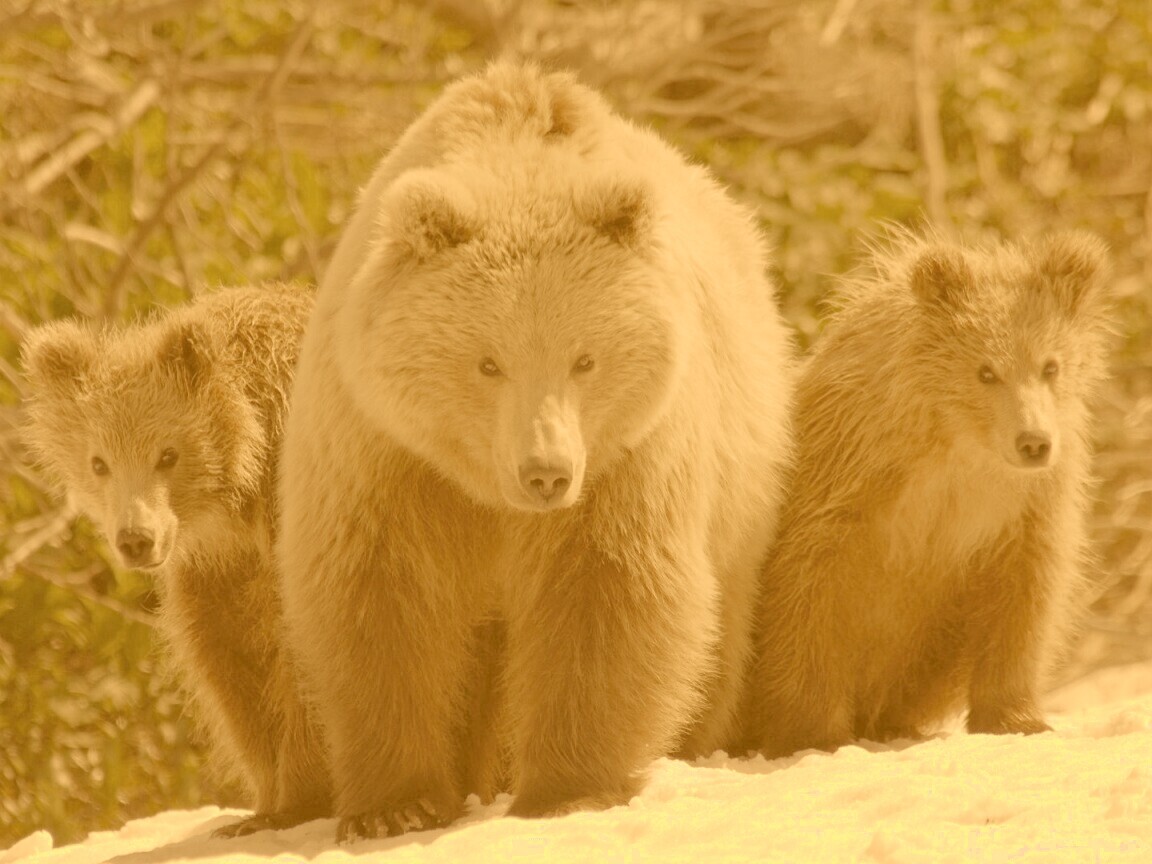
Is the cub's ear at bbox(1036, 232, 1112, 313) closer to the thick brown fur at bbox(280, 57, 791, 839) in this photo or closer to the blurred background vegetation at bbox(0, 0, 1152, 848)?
the thick brown fur at bbox(280, 57, 791, 839)

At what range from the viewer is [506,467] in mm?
4086

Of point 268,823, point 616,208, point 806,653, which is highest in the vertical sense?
point 616,208

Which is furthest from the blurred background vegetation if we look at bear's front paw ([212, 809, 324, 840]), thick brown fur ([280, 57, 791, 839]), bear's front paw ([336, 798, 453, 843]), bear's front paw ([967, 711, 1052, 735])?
bear's front paw ([967, 711, 1052, 735])

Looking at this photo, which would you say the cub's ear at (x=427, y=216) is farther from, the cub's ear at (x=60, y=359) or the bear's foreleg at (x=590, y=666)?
the cub's ear at (x=60, y=359)

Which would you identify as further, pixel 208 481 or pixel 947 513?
pixel 947 513

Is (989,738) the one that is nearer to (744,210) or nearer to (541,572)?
(541,572)

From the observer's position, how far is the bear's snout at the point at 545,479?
156 inches

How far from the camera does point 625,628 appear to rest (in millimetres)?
4355

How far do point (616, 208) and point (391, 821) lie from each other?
1.69m

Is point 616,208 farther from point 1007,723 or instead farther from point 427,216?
point 1007,723

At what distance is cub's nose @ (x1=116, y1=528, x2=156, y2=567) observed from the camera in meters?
4.53

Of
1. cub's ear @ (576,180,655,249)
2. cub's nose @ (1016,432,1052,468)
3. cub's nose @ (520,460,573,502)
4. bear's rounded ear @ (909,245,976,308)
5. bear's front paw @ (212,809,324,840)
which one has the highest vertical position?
cub's ear @ (576,180,655,249)

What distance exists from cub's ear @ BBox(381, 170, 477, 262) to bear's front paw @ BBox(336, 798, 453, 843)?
1.44 meters

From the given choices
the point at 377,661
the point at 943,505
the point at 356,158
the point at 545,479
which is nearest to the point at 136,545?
the point at 377,661
